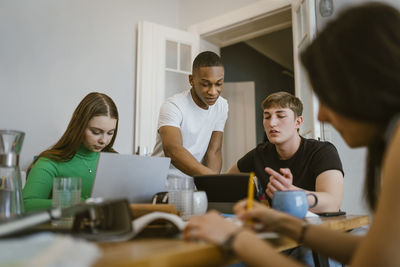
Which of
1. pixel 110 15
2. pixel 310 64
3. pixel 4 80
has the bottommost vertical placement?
pixel 310 64

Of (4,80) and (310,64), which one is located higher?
(4,80)

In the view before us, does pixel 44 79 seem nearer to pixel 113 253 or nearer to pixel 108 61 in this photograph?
pixel 108 61

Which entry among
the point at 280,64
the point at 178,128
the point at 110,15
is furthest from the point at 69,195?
the point at 280,64

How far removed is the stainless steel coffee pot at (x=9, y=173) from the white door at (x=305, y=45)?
1884mm

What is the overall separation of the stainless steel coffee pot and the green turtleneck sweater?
0.27 m

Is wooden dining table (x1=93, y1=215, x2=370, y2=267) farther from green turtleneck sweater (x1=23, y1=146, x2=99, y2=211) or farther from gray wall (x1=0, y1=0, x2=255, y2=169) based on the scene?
gray wall (x1=0, y1=0, x2=255, y2=169)

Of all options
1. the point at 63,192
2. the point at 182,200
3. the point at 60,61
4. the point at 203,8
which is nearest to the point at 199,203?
the point at 182,200

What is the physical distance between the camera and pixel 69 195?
1.08m

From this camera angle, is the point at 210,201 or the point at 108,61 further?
the point at 108,61

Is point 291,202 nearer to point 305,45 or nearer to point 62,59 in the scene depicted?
point 305,45

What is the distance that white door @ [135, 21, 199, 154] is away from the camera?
3326mm

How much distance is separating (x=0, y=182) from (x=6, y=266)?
23.4 inches

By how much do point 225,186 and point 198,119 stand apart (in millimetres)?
999

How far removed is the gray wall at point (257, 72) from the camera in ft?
16.1
